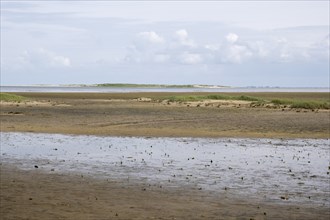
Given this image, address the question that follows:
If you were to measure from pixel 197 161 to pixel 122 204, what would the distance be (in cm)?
786

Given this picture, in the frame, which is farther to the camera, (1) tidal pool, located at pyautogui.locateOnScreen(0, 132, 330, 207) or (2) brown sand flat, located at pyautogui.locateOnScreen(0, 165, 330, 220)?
(1) tidal pool, located at pyautogui.locateOnScreen(0, 132, 330, 207)

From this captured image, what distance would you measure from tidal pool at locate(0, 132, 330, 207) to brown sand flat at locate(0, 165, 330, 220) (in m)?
0.83

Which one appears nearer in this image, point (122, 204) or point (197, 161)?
point (122, 204)

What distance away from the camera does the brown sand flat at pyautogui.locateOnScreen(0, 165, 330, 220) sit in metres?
12.4

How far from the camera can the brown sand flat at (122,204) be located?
12.4 metres

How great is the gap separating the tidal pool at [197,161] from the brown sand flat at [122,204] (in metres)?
0.83

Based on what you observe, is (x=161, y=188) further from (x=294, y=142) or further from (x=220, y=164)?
(x=294, y=142)

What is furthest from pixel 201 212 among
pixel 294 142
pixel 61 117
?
pixel 61 117

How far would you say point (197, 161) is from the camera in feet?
68.7

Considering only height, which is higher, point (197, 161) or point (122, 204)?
point (197, 161)

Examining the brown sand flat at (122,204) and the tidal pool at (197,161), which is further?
the tidal pool at (197,161)

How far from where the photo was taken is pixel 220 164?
20.2 meters

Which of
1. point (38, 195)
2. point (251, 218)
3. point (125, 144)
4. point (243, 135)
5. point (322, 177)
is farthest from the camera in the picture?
point (243, 135)

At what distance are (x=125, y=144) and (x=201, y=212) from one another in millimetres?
14473
